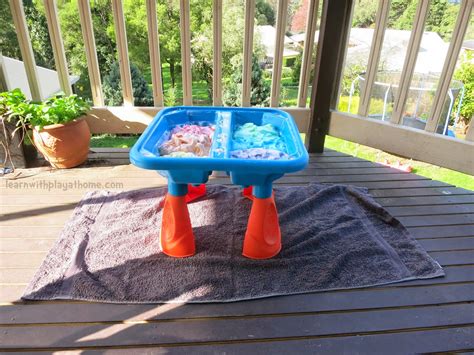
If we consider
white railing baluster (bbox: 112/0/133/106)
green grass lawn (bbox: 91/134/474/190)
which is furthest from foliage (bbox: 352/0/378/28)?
white railing baluster (bbox: 112/0/133/106)

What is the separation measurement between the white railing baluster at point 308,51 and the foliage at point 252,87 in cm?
186

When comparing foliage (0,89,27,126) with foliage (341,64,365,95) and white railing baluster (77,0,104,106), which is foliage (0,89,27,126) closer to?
white railing baluster (77,0,104,106)

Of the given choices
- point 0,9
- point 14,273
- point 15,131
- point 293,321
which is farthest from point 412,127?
point 0,9

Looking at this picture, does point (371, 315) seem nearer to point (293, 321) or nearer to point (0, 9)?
point (293, 321)

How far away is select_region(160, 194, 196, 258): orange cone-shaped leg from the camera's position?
1.61 metres

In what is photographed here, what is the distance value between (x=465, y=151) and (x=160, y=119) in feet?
6.54

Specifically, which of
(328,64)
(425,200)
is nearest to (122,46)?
(328,64)

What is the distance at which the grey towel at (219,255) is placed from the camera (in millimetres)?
1475

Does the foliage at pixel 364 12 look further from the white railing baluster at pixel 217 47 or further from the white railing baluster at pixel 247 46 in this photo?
the white railing baluster at pixel 217 47

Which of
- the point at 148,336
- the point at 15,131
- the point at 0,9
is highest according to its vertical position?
the point at 0,9

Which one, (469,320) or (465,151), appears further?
Answer: (465,151)

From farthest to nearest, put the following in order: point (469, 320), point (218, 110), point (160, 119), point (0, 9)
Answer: point (0, 9) → point (218, 110) → point (160, 119) → point (469, 320)

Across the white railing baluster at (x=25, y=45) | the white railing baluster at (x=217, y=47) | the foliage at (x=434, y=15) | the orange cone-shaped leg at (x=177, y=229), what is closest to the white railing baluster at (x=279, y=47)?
the white railing baluster at (x=217, y=47)

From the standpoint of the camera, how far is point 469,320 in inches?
54.4
